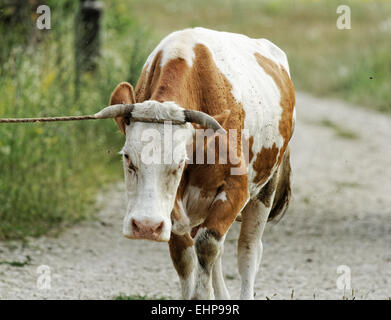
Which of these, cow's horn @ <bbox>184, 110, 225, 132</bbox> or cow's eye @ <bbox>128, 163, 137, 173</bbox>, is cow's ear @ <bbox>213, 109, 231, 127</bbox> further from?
cow's eye @ <bbox>128, 163, 137, 173</bbox>

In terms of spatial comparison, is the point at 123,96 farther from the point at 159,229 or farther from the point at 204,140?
the point at 159,229

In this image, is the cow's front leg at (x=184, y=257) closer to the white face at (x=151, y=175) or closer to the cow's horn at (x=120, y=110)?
the white face at (x=151, y=175)

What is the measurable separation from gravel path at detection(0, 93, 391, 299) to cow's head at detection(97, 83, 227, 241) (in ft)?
6.57

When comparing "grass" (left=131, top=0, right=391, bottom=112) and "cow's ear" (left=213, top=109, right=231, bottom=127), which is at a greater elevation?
"grass" (left=131, top=0, right=391, bottom=112)

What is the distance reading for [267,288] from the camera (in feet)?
21.2

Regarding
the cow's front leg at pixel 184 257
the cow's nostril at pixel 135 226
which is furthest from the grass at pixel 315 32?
the cow's nostril at pixel 135 226

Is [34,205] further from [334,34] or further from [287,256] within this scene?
[334,34]

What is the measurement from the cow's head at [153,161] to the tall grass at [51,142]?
3468mm

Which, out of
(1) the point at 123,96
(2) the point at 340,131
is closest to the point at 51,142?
(1) the point at 123,96

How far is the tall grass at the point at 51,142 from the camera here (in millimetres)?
7781

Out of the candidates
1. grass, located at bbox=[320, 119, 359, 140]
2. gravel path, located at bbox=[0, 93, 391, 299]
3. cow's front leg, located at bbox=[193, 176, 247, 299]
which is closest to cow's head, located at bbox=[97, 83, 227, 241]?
cow's front leg, located at bbox=[193, 176, 247, 299]

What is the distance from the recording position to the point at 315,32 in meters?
30.8

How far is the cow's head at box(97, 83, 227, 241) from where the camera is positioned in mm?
4027

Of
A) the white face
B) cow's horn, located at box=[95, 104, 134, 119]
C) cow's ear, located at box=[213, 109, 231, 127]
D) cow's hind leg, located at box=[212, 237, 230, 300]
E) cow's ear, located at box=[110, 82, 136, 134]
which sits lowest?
cow's hind leg, located at box=[212, 237, 230, 300]
